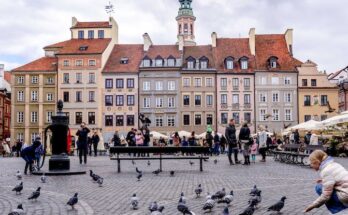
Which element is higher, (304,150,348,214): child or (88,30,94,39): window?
(88,30,94,39): window

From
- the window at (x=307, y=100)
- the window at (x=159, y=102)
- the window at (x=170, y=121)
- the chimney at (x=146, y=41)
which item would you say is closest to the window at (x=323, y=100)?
the window at (x=307, y=100)

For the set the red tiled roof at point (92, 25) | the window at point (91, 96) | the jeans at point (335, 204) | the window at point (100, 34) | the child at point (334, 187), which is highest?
the red tiled roof at point (92, 25)

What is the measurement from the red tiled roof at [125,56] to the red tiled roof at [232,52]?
922 cm

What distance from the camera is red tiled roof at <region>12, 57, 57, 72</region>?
65062 millimetres

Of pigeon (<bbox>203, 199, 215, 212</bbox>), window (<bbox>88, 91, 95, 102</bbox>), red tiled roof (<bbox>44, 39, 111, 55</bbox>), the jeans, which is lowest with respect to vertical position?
pigeon (<bbox>203, 199, 215, 212</bbox>)

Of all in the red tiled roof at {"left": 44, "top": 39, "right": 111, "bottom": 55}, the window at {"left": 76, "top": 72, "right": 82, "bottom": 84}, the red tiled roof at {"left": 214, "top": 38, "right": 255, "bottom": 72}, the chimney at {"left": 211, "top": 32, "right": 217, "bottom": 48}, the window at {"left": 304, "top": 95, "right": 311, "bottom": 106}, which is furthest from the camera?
the chimney at {"left": 211, "top": 32, "right": 217, "bottom": 48}

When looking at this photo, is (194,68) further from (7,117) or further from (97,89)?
(7,117)

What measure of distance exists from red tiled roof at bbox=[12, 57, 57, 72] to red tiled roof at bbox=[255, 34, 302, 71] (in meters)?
24.3

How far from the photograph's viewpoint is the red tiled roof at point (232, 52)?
208ft

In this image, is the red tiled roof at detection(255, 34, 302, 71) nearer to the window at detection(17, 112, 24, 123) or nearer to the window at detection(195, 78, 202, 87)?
the window at detection(195, 78, 202, 87)

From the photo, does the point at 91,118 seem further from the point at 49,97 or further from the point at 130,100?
the point at 49,97

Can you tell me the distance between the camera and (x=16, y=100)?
65.7 metres

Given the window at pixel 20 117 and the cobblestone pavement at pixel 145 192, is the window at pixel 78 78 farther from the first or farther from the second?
the cobblestone pavement at pixel 145 192

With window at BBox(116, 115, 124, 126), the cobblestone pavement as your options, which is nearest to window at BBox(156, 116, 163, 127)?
window at BBox(116, 115, 124, 126)
